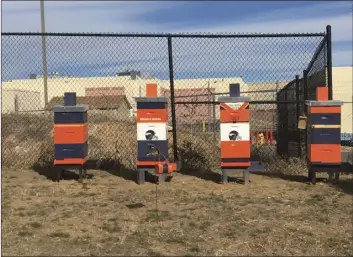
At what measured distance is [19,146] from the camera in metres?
10.8

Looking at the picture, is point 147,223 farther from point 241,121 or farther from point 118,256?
point 241,121

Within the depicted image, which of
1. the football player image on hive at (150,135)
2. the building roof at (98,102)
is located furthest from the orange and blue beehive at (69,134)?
the building roof at (98,102)

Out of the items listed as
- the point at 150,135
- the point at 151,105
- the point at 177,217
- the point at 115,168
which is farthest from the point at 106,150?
the point at 177,217

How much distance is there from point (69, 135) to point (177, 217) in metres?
2.90

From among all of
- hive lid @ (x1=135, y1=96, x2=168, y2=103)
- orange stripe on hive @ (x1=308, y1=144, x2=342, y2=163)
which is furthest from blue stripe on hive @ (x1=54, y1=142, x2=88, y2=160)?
orange stripe on hive @ (x1=308, y1=144, x2=342, y2=163)

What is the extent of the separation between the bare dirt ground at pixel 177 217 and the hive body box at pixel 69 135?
40 centimetres

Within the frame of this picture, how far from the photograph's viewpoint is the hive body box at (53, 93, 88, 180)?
26.1ft

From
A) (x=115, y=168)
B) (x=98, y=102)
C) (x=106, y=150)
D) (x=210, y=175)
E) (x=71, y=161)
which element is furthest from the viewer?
(x=98, y=102)

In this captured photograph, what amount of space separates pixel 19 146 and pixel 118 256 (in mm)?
6949

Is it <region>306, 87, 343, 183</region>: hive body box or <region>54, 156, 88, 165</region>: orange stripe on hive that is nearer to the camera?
<region>306, 87, 343, 183</region>: hive body box

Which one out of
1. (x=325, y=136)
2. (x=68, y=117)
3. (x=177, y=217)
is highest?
(x=68, y=117)

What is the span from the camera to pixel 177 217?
593cm

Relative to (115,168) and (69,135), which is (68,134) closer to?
(69,135)

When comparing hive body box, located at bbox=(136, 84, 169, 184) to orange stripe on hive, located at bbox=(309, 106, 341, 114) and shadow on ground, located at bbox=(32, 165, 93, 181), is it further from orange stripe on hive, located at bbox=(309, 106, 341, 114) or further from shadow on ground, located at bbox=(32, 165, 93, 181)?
orange stripe on hive, located at bbox=(309, 106, 341, 114)
